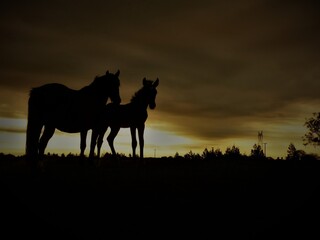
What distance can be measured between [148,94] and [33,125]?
628cm

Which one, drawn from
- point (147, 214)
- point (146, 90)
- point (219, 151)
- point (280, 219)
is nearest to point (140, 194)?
point (147, 214)

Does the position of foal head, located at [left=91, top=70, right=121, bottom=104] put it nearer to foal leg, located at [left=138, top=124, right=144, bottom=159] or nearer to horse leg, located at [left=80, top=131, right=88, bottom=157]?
horse leg, located at [left=80, top=131, right=88, bottom=157]

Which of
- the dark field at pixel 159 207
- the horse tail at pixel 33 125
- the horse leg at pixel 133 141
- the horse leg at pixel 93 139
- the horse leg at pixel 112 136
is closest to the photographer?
the dark field at pixel 159 207

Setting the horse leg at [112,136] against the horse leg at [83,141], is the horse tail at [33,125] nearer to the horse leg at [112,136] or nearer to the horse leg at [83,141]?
the horse leg at [83,141]

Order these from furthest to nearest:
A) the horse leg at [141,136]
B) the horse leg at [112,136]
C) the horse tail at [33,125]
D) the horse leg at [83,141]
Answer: the horse leg at [112,136], the horse leg at [141,136], the horse leg at [83,141], the horse tail at [33,125]

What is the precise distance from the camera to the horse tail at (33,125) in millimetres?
13367

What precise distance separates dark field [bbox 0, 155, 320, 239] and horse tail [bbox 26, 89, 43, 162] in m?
1.65

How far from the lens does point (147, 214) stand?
7.77m

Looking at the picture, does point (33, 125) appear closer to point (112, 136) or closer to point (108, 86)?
point (108, 86)

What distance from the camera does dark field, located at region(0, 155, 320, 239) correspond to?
711 cm

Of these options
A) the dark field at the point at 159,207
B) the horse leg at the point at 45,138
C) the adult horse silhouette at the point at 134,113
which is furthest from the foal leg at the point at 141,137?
the dark field at the point at 159,207

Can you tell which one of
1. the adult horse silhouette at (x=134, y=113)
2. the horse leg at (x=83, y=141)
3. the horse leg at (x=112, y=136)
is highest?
the adult horse silhouette at (x=134, y=113)

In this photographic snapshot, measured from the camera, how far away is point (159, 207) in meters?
8.20

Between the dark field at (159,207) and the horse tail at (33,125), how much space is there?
1.65 metres
